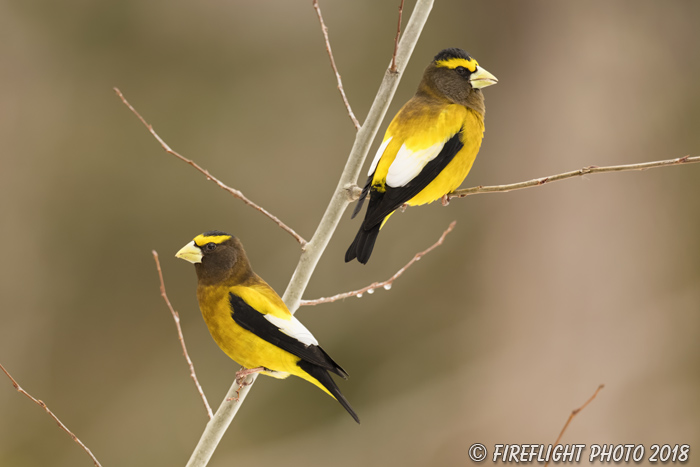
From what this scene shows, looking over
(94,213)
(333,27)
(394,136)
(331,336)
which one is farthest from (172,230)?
(394,136)

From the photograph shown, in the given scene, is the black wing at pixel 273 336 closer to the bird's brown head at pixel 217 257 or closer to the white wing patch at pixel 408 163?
the bird's brown head at pixel 217 257

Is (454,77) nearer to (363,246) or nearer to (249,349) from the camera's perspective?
(363,246)

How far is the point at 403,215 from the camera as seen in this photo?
484 cm

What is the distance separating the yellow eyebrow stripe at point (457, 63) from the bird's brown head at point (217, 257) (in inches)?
28.8

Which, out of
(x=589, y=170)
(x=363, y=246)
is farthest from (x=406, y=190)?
(x=589, y=170)

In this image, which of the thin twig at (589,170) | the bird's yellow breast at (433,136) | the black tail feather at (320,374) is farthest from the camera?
the bird's yellow breast at (433,136)

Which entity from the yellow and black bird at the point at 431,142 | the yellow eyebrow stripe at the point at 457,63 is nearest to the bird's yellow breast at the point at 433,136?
the yellow and black bird at the point at 431,142

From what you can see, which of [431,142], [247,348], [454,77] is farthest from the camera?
[454,77]

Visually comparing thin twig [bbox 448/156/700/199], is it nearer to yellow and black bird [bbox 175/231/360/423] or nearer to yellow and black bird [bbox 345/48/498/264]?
yellow and black bird [bbox 345/48/498/264]

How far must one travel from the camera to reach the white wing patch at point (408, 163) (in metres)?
1.55

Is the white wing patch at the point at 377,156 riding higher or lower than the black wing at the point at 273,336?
higher

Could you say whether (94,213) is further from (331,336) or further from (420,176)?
(420,176)

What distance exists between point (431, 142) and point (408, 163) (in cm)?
12

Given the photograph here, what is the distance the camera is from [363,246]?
1402 millimetres
